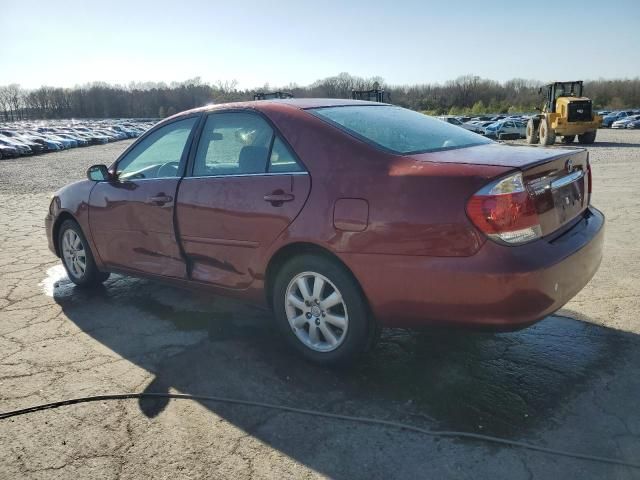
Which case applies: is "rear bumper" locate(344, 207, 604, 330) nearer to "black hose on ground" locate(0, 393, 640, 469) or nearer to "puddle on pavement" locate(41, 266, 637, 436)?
"puddle on pavement" locate(41, 266, 637, 436)

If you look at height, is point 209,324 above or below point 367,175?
below

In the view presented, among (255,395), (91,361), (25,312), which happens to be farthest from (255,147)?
(25,312)

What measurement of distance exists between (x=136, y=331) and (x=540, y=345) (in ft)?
9.30

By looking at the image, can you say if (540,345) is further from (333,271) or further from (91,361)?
(91,361)

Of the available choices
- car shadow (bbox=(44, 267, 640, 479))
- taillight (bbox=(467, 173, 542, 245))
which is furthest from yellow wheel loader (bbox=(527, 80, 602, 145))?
taillight (bbox=(467, 173, 542, 245))

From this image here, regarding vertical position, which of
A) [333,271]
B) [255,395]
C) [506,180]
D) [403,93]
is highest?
[403,93]

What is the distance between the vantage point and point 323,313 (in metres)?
3.02

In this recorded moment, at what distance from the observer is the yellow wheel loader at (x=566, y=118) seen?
73.2ft

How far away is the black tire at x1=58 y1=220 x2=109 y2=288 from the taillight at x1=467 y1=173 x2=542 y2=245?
141 inches

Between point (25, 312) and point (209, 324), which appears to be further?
point (25, 312)

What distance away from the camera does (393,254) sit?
2.65 m

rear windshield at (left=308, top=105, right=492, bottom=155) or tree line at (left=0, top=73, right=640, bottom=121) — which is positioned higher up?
tree line at (left=0, top=73, right=640, bottom=121)

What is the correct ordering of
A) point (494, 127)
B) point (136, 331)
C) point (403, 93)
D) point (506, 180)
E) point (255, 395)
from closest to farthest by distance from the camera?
point (506, 180)
point (255, 395)
point (136, 331)
point (494, 127)
point (403, 93)

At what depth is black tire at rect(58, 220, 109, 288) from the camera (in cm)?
470
